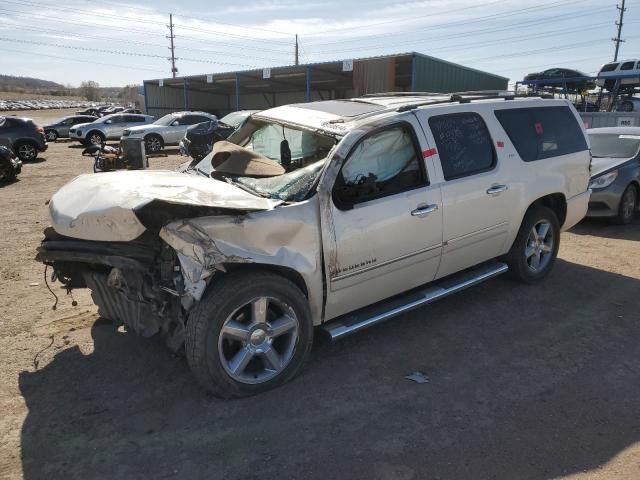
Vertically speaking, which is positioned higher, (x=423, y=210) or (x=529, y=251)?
(x=423, y=210)

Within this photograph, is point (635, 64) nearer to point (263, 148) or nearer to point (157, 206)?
point (263, 148)

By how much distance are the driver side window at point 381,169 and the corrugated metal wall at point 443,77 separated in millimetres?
17056

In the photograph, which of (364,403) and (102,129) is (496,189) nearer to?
(364,403)

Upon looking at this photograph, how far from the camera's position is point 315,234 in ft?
11.0

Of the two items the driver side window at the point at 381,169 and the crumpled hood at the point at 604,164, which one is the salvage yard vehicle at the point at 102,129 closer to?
the crumpled hood at the point at 604,164

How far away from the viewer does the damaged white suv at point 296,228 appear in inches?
121

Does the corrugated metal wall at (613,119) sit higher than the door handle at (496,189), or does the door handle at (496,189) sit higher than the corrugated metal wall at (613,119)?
the corrugated metal wall at (613,119)

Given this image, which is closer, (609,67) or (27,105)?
(609,67)

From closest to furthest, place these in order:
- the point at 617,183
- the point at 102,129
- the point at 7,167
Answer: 1. the point at 617,183
2. the point at 7,167
3. the point at 102,129

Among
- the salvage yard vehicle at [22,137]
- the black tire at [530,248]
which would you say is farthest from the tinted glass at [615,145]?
the salvage yard vehicle at [22,137]

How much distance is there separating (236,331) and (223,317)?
165 mm

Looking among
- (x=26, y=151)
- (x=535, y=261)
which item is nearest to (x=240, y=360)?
(x=535, y=261)

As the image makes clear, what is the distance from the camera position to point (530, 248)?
5.17 metres

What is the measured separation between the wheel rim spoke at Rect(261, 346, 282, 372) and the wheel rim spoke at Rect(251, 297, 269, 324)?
0.23m
